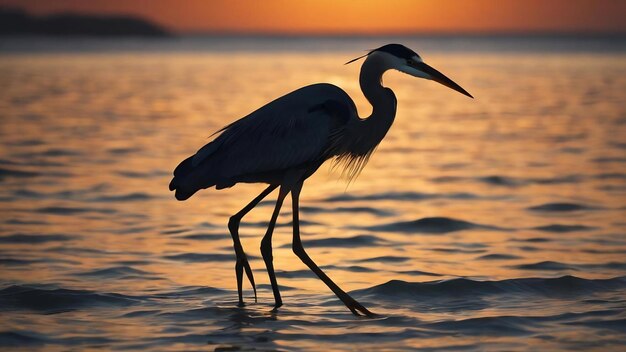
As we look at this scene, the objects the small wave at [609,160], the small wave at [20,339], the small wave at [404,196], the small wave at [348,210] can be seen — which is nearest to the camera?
the small wave at [20,339]

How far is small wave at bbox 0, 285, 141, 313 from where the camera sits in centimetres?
716

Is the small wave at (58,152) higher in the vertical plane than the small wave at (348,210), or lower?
higher

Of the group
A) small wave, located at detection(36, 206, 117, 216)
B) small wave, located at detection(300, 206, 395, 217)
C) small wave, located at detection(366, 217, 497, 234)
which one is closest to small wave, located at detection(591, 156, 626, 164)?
small wave, located at detection(300, 206, 395, 217)

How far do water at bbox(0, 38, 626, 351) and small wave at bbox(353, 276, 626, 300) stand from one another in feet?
0.05

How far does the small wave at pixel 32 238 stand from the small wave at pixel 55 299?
1.99 meters

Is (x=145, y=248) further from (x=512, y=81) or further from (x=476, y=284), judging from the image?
(x=512, y=81)

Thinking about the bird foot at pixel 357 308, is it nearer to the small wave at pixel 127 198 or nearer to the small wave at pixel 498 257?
the small wave at pixel 498 257

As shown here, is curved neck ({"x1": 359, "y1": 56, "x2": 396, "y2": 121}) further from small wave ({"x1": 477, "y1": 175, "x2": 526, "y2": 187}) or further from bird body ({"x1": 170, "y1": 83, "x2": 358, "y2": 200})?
small wave ({"x1": 477, "y1": 175, "x2": 526, "y2": 187})

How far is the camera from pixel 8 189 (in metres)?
12.3

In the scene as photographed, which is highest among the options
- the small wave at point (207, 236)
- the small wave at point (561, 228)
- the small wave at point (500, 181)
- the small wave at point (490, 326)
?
the small wave at point (500, 181)

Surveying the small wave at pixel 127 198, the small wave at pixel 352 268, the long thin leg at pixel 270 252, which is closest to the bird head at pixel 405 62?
the long thin leg at pixel 270 252

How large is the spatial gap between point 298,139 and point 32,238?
3405 millimetres

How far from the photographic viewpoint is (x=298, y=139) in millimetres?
7223

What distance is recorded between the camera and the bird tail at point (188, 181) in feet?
23.9
